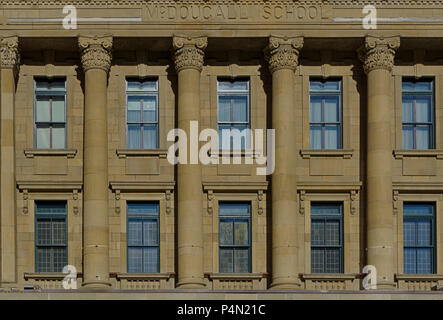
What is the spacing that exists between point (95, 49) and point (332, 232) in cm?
949

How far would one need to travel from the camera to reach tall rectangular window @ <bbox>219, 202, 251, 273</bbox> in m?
46.5

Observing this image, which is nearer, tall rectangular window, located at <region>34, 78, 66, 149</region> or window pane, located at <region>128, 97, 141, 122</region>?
tall rectangular window, located at <region>34, 78, 66, 149</region>

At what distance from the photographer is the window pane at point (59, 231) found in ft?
152

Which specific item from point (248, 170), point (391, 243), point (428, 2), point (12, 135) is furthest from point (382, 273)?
point (12, 135)

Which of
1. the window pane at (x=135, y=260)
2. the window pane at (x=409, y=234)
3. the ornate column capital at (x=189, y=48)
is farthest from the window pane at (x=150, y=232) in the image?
the window pane at (x=409, y=234)

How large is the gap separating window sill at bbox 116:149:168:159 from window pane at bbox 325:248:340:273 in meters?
6.06

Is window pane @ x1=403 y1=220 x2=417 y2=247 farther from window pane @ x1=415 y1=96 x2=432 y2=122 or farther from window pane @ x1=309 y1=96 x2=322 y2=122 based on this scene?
window pane @ x1=309 y1=96 x2=322 y2=122

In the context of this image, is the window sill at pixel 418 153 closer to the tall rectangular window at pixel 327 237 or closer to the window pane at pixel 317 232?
the tall rectangular window at pixel 327 237

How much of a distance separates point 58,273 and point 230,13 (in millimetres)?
9867

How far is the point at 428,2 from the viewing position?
154 ft

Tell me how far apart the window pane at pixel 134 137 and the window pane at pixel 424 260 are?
9580 mm

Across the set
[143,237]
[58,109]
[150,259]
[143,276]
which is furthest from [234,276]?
[58,109]

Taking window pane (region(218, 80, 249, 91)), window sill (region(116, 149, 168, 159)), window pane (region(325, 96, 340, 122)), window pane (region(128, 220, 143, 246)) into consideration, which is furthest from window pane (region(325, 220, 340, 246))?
window pane (region(128, 220, 143, 246))

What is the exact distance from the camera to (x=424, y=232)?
46.8 m
